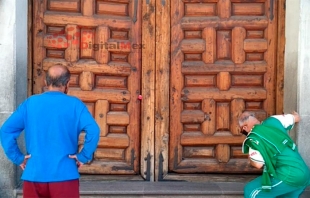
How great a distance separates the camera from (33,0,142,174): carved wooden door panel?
216 inches

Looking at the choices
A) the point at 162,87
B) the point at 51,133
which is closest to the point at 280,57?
the point at 162,87

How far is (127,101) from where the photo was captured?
220 inches

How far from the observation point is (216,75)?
564 centimetres

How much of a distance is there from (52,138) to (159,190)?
1.86m

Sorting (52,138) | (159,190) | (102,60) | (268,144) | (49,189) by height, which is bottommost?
(159,190)

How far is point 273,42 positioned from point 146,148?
6.24 feet

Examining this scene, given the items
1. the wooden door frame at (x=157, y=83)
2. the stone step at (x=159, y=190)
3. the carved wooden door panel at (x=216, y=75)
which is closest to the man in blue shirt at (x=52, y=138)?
the stone step at (x=159, y=190)

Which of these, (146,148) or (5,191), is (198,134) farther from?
(5,191)

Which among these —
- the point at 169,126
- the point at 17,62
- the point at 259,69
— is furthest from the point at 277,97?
the point at 17,62

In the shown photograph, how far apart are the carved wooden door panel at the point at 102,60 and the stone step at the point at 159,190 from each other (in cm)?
32

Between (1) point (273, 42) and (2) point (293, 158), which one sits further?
(1) point (273, 42)

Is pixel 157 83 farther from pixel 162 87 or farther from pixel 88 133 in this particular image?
pixel 88 133

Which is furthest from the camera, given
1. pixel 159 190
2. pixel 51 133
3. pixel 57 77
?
pixel 159 190

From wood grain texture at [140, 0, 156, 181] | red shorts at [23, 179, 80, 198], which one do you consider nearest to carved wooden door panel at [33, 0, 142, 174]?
wood grain texture at [140, 0, 156, 181]
